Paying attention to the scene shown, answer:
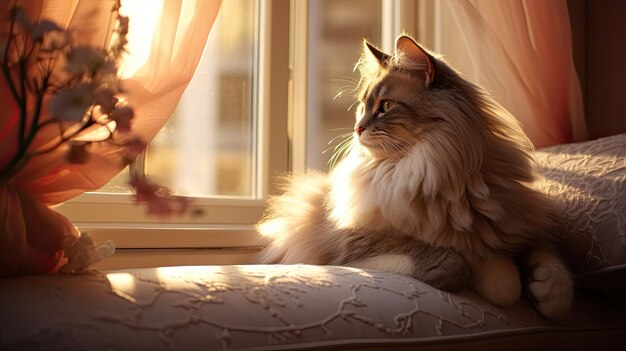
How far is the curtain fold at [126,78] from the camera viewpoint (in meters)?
0.99

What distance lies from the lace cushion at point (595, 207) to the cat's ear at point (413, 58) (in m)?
0.46

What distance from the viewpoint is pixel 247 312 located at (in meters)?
Answer: 0.87

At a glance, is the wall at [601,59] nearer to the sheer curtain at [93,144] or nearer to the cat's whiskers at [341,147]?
the cat's whiskers at [341,147]

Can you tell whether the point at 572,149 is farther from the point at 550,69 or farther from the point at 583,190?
the point at 550,69

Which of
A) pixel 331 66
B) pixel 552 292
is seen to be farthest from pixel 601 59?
pixel 552 292

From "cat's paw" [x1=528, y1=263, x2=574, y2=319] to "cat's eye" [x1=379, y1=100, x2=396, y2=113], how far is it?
1.66 ft

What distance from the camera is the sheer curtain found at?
0.94m

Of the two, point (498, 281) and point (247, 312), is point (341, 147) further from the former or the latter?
point (247, 312)

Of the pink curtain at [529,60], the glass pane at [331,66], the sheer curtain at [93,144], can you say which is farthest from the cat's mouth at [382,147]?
the pink curtain at [529,60]

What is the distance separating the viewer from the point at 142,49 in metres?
1.18

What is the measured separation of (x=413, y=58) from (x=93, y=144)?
2.48 feet

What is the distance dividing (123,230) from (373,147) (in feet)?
2.42

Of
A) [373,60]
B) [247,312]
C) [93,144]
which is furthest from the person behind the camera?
[373,60]

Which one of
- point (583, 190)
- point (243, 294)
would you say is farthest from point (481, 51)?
point (243, 294)
